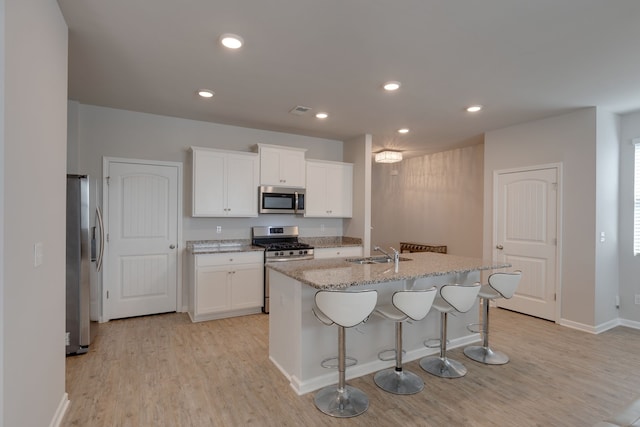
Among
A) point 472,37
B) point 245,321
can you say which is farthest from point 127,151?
point 472,37

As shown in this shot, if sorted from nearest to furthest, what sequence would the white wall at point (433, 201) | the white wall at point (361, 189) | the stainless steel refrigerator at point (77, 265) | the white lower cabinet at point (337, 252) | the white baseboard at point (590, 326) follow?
the stainless steel refrigerator at point (77, 265) < the white baseboard at point (590, 326) < the white lower cabinet at point (337, 252) < the white wall at point (361, 189) < the white wall at point (433, 201)

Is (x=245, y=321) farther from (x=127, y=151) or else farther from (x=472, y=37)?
(x=472, y=37)

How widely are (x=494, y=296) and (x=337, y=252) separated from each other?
2464 mm

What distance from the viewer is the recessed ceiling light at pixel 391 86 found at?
321cm

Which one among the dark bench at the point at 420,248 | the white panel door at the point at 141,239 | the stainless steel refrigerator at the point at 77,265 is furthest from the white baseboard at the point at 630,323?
the stainless steel refrigerator at the point at 77,265

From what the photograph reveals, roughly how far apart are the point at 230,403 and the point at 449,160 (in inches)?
225

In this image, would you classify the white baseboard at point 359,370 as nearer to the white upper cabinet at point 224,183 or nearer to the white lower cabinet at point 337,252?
the white lower cabinet at point 337,252

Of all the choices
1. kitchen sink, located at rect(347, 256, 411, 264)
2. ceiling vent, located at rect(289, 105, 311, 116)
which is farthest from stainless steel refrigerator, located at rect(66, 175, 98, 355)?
kitchen sink, located at rect(347, 256, 411, 264)

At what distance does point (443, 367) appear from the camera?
287cm

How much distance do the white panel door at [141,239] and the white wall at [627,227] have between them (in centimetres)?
582

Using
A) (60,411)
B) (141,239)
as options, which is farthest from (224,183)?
(60,411)

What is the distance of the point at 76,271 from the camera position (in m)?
3.08

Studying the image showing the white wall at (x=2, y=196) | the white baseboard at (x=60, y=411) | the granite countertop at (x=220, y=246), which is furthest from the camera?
the granite countertop at (x=220, y=246)

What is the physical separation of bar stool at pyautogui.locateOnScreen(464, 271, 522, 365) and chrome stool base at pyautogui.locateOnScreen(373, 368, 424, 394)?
0.81 meters
